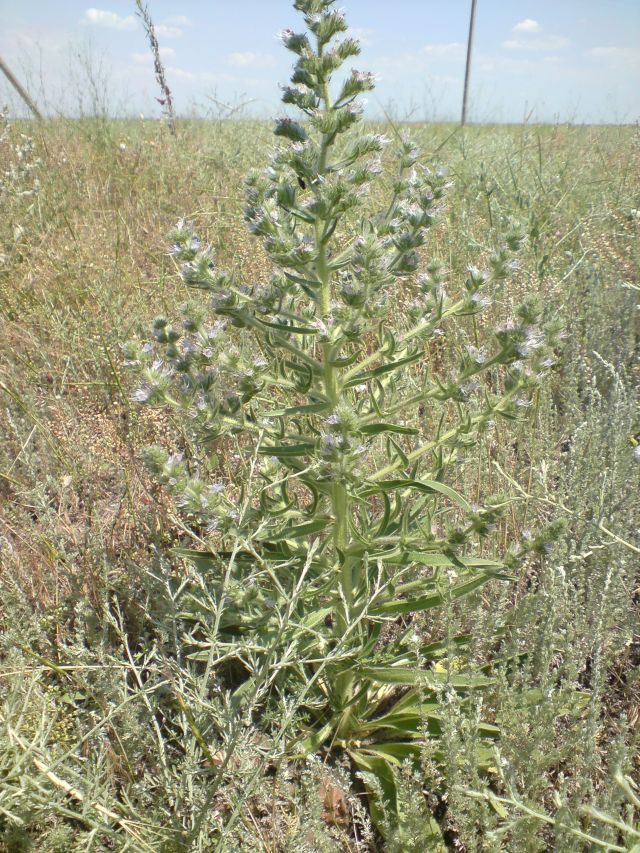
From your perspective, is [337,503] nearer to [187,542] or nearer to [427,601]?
[427,601]

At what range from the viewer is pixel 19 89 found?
257 inches

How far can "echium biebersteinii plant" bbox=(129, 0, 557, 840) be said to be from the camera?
1.55 metres

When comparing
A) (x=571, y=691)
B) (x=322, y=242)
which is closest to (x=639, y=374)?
(x=571, y=691)

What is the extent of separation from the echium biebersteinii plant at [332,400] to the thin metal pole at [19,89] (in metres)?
5.85

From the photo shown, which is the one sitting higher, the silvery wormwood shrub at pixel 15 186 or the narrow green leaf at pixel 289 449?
the silvery wormwood shrub at pixel 15 186

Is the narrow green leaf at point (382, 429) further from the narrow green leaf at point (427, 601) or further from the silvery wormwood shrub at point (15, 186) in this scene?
the silvery wormwood shrub at point (15, 186)

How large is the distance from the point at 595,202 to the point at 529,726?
3981 mm

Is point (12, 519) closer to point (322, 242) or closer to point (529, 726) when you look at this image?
point (322, 242)

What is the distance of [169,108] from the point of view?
20.0ft

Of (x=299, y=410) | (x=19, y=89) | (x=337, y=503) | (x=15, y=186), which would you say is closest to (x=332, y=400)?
(x=299, y=410)

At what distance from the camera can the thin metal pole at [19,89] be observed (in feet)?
20.9

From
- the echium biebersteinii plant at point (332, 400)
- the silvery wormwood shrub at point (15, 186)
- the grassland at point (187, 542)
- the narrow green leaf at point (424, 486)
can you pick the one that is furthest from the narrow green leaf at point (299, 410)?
the silvery wormwood shrub at point (15, 186)

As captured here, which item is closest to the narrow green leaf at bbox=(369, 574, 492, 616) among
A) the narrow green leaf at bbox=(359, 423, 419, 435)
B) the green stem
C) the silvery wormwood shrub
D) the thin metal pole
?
the green stem

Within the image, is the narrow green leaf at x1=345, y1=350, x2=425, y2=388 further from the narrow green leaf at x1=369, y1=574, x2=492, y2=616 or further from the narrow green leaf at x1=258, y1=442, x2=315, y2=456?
the narrow green leaf at x1=369, y1=574, x2=492, y2=616
